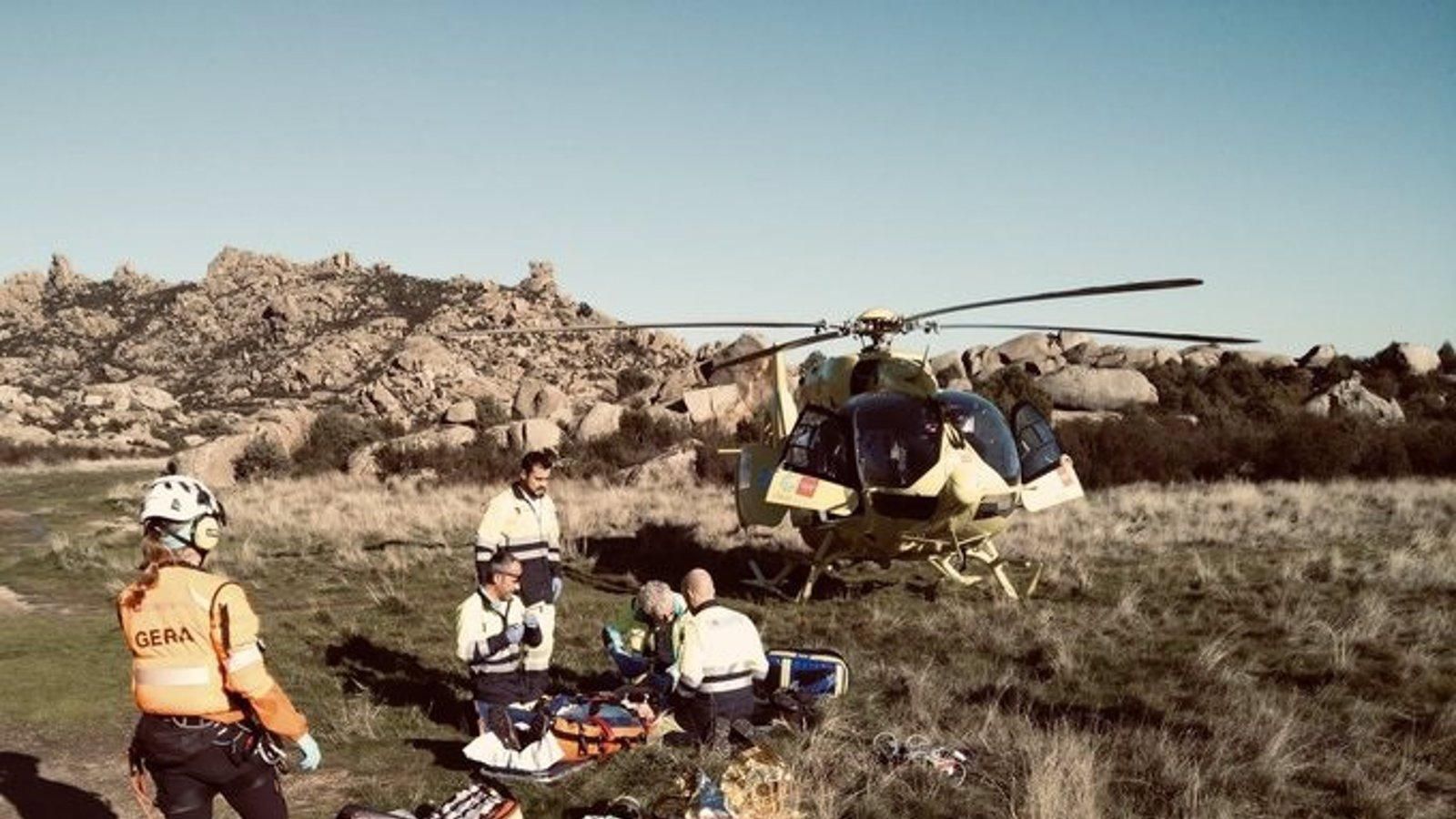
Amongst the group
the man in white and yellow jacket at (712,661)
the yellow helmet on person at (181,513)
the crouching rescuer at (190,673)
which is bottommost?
the man in white and yellow jacket at (712,661)

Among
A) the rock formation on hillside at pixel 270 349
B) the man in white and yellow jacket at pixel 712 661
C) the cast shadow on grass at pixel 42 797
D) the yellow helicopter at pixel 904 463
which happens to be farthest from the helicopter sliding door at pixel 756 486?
the rock formation on hillside at pixel 270 349

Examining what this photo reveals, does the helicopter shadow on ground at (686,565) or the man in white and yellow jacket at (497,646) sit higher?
the man in white and yellow jacket at (497,646)

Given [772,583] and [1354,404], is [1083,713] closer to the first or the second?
[772,583]

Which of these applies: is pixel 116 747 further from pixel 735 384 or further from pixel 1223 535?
pixel 735 384

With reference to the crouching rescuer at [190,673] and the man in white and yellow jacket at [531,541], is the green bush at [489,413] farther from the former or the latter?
the crouching rescuer at [190,673]

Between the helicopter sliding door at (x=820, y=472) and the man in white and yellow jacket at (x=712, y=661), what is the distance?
129 inches

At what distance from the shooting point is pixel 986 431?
10.0 m

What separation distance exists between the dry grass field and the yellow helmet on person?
2.95 m

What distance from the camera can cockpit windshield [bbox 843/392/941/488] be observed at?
960cm

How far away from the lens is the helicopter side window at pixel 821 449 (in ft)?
32.7

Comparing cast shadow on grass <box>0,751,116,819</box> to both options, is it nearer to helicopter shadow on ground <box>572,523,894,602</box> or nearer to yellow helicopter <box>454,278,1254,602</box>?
yellow helicopter <box>454,278,1254,602</box>

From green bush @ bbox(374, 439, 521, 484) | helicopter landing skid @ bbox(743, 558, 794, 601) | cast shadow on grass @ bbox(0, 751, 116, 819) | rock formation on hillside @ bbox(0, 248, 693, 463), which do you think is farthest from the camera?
rock formation on hillside @ bbox(0, 248, 693, 463)

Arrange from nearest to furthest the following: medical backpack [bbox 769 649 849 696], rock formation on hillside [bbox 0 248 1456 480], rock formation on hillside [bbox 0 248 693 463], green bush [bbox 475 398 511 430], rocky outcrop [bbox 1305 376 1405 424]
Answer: medical backpack [bbox 769 649 849 696] < rocky outcrop [bbox 1305 376 1405 424] < rock formation on hillside [bbox 0 248 1456 480] < green bush [bbox 475 398 511 430] < rock formation on hillside [bbox 0 248 693 463]

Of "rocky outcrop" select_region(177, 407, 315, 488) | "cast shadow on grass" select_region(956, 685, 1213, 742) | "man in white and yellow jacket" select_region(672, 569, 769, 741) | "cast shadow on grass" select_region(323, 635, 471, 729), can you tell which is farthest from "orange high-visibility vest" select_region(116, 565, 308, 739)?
"rocky outcrop" select_region(177, 407, 315, 488)
